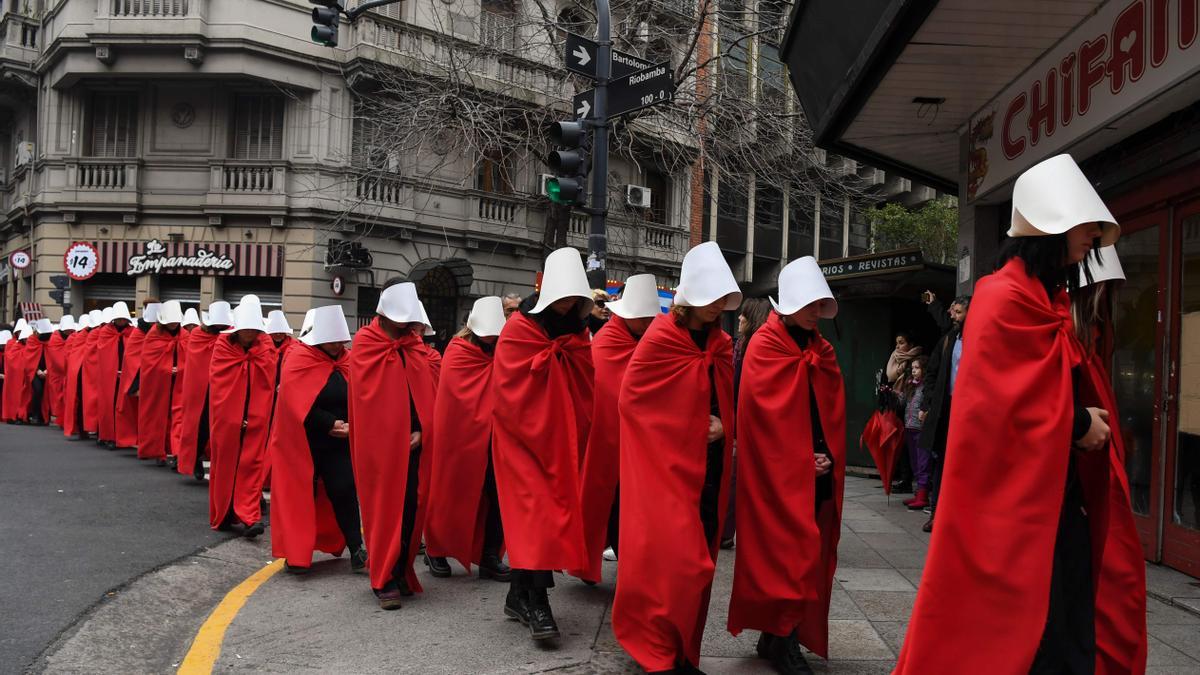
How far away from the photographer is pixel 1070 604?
338 centimetres

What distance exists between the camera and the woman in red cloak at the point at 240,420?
8.12 m

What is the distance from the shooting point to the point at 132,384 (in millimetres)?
12656

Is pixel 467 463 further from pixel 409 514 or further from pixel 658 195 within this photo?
pixel 658 195

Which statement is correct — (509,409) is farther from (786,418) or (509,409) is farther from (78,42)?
(78,42)

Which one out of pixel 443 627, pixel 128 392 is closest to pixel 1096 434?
pixel 443 627

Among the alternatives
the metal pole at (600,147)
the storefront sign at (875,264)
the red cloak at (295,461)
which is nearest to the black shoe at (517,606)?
the red cloak at (295,461)

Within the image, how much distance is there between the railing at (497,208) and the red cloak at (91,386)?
11766 mm

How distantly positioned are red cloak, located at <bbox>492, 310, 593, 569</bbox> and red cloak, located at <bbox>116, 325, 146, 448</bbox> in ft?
27.9

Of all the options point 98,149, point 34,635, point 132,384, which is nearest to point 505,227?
point 98,149

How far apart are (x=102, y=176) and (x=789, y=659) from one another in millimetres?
23685

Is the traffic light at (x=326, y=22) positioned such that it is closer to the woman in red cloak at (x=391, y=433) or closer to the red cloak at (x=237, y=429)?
the red cloak at (x=237, y=429)

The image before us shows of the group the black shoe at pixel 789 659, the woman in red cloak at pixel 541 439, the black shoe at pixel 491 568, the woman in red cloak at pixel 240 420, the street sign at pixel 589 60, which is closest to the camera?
the black shoe at pixel 789 659

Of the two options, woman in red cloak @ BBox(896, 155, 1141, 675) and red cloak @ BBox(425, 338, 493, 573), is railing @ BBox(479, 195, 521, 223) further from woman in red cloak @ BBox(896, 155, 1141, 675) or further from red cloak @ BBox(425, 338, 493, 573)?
woman in red cloak @ BBox(896, 155, 1141, 675)

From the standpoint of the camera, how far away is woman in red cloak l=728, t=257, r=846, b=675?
464 cm
